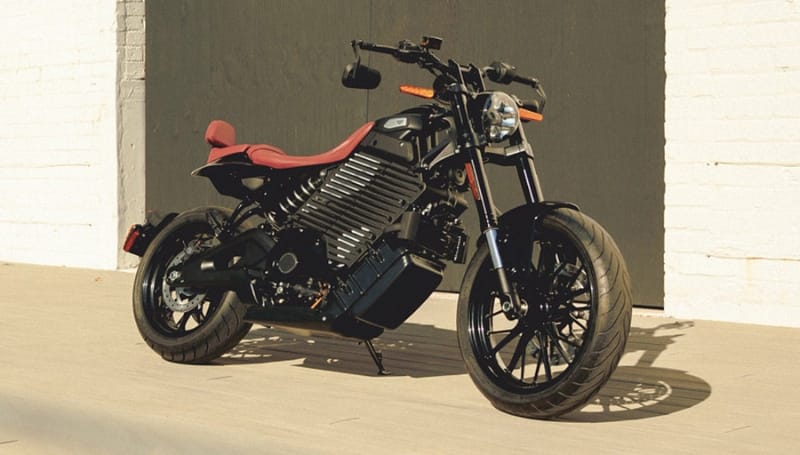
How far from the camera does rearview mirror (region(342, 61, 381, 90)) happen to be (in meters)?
5.44

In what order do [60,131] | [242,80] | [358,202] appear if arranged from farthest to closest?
[60,131], [242,80], [358,202]

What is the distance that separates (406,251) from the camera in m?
5.51

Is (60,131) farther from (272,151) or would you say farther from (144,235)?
(272,151)

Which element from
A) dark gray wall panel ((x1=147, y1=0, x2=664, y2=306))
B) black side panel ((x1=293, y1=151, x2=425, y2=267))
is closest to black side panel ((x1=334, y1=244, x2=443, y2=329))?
black side panel ((x1=293, y1=151, x2=425, y2=267))

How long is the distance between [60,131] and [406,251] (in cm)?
738

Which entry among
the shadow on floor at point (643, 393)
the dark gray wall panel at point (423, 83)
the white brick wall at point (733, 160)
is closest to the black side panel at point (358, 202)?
the shadow on floor at point (643, 393)

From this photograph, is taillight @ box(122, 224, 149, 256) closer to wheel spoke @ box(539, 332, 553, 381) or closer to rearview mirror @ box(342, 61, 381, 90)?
rearview mirror @ box(342, 61, 381, 90)

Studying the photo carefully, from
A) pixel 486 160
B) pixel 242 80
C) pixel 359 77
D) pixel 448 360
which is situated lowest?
pixel 448 360

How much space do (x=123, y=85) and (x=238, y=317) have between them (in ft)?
19.6

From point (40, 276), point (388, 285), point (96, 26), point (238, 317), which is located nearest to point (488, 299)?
point (388, 285)

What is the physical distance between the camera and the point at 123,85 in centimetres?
1177

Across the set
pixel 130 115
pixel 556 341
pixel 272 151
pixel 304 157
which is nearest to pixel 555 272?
pixel 556 341

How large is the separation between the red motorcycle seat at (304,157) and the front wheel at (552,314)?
853mm

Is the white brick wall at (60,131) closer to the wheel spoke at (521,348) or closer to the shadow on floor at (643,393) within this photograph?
the shadow on floor at (643,393)
